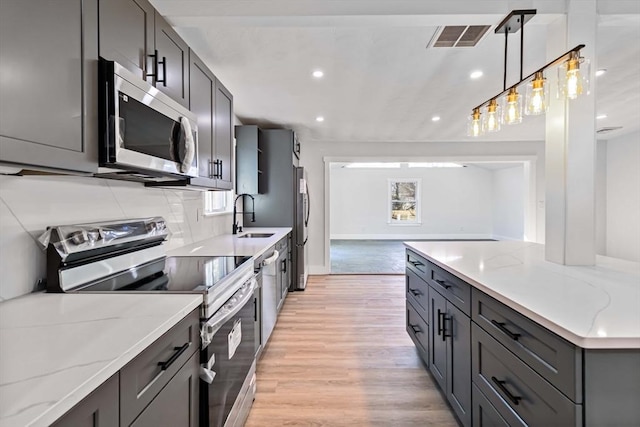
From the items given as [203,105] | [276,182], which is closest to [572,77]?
[203,105]

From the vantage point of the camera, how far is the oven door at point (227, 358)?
1231mm

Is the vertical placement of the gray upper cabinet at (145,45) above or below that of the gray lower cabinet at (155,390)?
above

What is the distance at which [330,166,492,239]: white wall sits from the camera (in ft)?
35.2

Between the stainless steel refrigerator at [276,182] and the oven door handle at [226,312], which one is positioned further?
the stainless steel refrigerator at [276,182]

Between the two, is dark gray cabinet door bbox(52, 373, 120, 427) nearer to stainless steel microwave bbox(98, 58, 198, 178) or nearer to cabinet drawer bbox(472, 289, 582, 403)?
stainless steel microwave bbox(98, 58, 198, 178)

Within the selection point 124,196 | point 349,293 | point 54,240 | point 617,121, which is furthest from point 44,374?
point 617,121

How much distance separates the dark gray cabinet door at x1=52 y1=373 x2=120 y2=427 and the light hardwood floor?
1.32 metres

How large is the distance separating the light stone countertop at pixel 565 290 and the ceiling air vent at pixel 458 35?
1500 mm

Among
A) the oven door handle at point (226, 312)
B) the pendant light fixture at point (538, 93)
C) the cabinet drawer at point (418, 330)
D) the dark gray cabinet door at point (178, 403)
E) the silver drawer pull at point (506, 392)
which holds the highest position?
the pendant light fixture at point (538, 93)

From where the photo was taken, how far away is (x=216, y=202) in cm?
343

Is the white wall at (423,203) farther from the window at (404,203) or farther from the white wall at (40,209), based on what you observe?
the white wall at (40,209)

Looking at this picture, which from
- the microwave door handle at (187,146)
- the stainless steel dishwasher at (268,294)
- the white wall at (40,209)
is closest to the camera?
the white wall at (40,209)

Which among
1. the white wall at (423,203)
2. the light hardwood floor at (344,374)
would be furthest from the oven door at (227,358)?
the white wall at (423,203)

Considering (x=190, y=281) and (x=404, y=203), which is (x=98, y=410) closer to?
(x=190, y=281)
